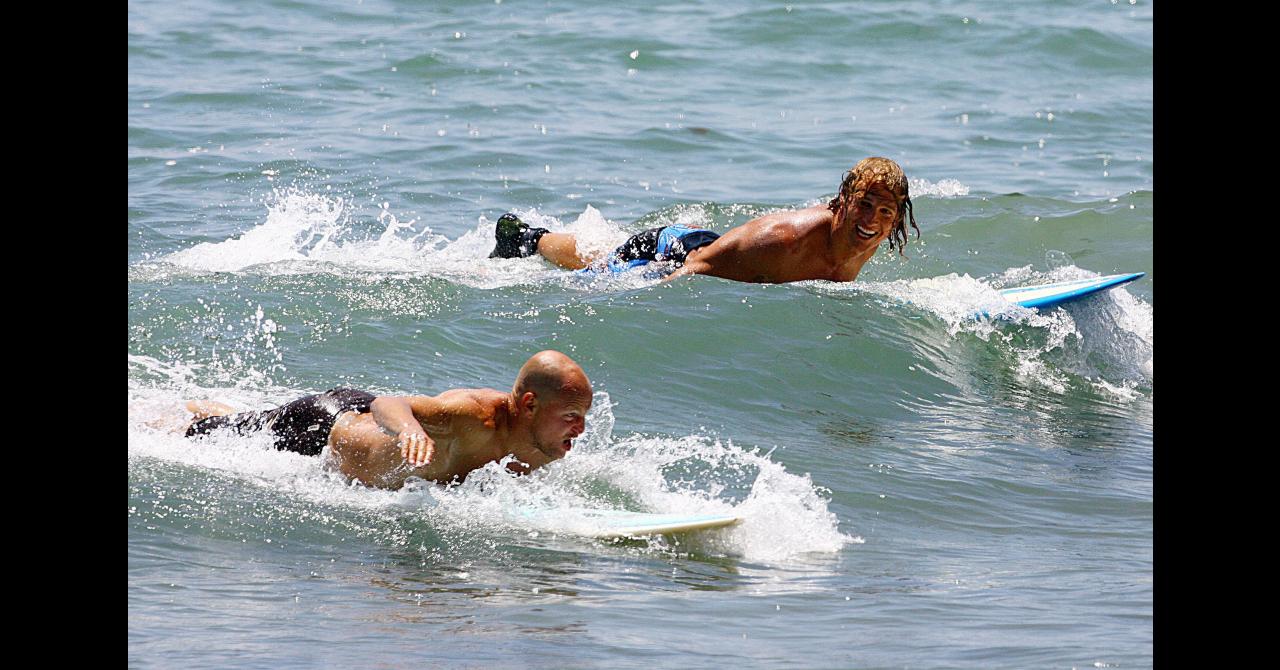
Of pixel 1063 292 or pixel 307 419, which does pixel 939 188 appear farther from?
pixel 307 419

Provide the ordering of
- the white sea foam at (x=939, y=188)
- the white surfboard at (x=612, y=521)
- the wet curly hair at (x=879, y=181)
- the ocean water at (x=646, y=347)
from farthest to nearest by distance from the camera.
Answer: the white sea foam at (x=939, y=188), the wet curly hair at (x=879, y=181), the white surfboard at (x=612, y=521), the ocean water at (x=646, y=347)

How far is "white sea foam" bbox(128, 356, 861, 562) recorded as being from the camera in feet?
18.8

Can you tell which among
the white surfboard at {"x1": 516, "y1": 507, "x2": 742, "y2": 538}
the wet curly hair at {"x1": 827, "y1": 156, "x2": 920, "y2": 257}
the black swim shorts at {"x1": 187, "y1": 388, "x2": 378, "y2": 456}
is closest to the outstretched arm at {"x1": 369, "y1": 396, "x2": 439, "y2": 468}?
the black swim shorts at {"x1": 187, "y1": 388, "x2": 378, "y2": 456}

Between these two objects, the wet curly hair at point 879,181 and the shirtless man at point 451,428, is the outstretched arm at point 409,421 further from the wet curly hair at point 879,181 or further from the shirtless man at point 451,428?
the wet curly hair at point 879,181

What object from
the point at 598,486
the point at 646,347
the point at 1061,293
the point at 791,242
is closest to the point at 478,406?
the point at 598,486

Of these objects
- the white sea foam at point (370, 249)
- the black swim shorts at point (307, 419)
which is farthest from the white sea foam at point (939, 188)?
the black swim shorts at point (307, 419)

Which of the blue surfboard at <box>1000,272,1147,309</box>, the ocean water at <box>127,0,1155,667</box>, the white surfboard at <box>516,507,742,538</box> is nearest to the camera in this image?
the ocean water at <box>127,0,1155,667</box>

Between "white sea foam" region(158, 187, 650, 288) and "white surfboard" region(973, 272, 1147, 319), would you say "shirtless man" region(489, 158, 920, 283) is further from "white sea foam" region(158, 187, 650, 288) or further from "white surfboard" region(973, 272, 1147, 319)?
"white surfboard" region(973, 272, 1147, 319)

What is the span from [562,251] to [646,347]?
5.42ft

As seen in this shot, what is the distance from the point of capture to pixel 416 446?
559cm

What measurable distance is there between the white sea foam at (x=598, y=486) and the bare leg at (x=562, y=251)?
292cm

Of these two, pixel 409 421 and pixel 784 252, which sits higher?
pixel 784 252

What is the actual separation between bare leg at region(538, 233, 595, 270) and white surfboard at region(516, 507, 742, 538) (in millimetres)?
4220

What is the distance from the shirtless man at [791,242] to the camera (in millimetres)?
8656
